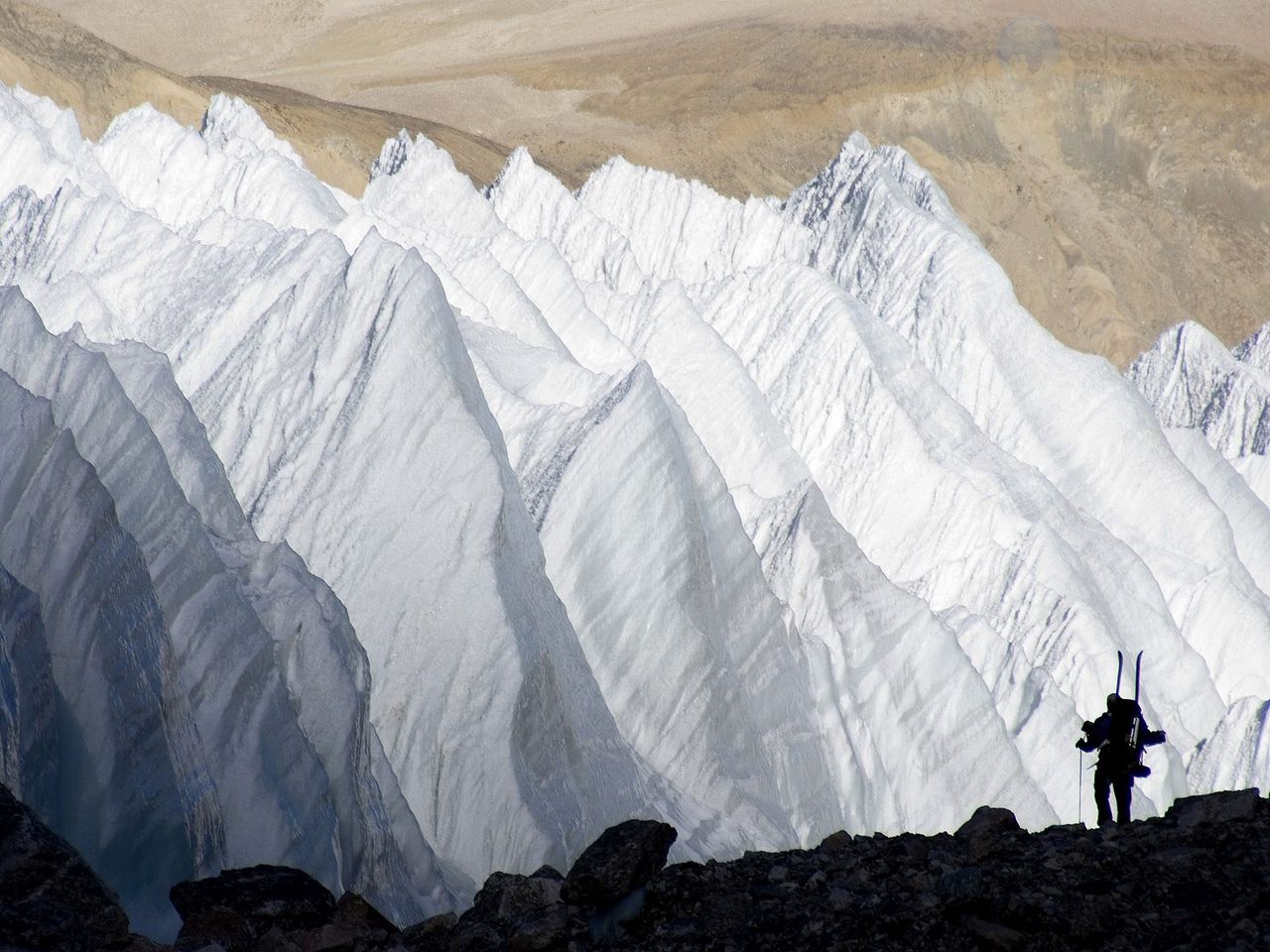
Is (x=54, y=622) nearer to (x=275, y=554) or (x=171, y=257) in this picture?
(x=275, y=554)

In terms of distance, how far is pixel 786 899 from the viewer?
24.8 ft

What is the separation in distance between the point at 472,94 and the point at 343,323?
70.7 metres

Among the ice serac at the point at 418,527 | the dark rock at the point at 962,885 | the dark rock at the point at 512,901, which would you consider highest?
the ice serac at the point at 418,527

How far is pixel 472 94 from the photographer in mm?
85562

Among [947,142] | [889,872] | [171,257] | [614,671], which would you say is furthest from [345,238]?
[947,142]

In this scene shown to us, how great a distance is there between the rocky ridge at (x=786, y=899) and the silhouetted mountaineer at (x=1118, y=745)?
1378mm

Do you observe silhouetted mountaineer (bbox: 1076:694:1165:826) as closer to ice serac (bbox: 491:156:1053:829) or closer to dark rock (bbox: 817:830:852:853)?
dark rock (bbox: 817:830:852:853)

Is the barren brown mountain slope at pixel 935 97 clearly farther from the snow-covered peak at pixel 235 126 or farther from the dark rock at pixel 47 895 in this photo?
the dark rock at pixel 47 895

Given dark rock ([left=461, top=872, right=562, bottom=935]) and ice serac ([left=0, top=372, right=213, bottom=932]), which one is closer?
dark rock ([left=461, top=872, right=562, bottom=935])

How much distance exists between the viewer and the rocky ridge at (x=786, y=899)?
6.91 meters

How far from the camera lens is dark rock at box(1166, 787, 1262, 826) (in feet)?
26.4

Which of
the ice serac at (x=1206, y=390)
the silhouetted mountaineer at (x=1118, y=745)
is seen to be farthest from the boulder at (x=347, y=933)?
the ice serac at (x=1206, y=390)

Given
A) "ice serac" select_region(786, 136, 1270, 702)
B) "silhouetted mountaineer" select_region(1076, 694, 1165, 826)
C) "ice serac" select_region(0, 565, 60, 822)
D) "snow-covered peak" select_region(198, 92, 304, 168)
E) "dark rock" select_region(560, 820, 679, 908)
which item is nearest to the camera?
"dark rock" select_region(560, 820, 679, 908)

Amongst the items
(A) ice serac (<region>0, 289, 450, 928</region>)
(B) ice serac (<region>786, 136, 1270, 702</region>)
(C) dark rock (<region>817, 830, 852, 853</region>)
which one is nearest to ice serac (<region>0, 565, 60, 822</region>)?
(A) ice serac (<region>0, 289, 450, 928</region>)
